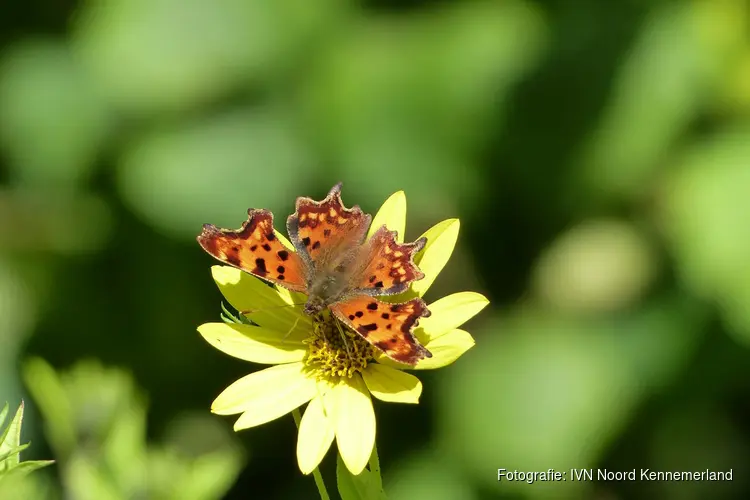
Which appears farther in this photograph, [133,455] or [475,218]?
[475,218]

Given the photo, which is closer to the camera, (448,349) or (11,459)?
(11,459)

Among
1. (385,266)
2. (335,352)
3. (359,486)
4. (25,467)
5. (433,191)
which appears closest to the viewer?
(25,467)

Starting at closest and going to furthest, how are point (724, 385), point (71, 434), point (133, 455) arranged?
point (133, 455) < point (71, 434) < point (724, 385)

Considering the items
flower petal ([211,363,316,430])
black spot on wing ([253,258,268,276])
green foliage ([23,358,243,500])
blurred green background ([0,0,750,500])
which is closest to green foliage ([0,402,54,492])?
green foliage ([23,358,243,500])

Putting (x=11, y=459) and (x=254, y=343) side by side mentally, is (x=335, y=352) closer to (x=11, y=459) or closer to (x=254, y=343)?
(x=254, y=343)

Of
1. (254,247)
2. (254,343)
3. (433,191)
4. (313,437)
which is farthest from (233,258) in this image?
(433,191)

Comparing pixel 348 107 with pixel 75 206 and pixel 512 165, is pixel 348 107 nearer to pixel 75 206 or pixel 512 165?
pixel 512 165

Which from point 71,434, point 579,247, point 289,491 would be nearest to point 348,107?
point 579,247

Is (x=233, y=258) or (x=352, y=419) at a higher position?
(x=233, y=258)
